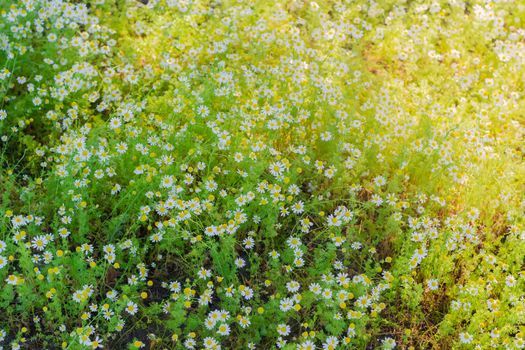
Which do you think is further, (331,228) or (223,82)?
(223,82)

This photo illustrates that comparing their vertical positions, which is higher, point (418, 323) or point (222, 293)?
point (222, 293)

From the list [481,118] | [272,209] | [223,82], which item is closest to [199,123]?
[223,82]

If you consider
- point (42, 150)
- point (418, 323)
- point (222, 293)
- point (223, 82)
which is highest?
point (223, 82)

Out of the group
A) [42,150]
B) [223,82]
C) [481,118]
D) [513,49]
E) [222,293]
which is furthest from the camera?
[513,49]

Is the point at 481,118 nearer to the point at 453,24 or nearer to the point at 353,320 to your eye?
the point at 453,24

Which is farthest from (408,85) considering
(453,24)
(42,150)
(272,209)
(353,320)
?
(42,150)

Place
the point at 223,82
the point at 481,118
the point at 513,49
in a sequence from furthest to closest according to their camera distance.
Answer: the point at 513,49 → the point at 481,118 → the point at 223,82
